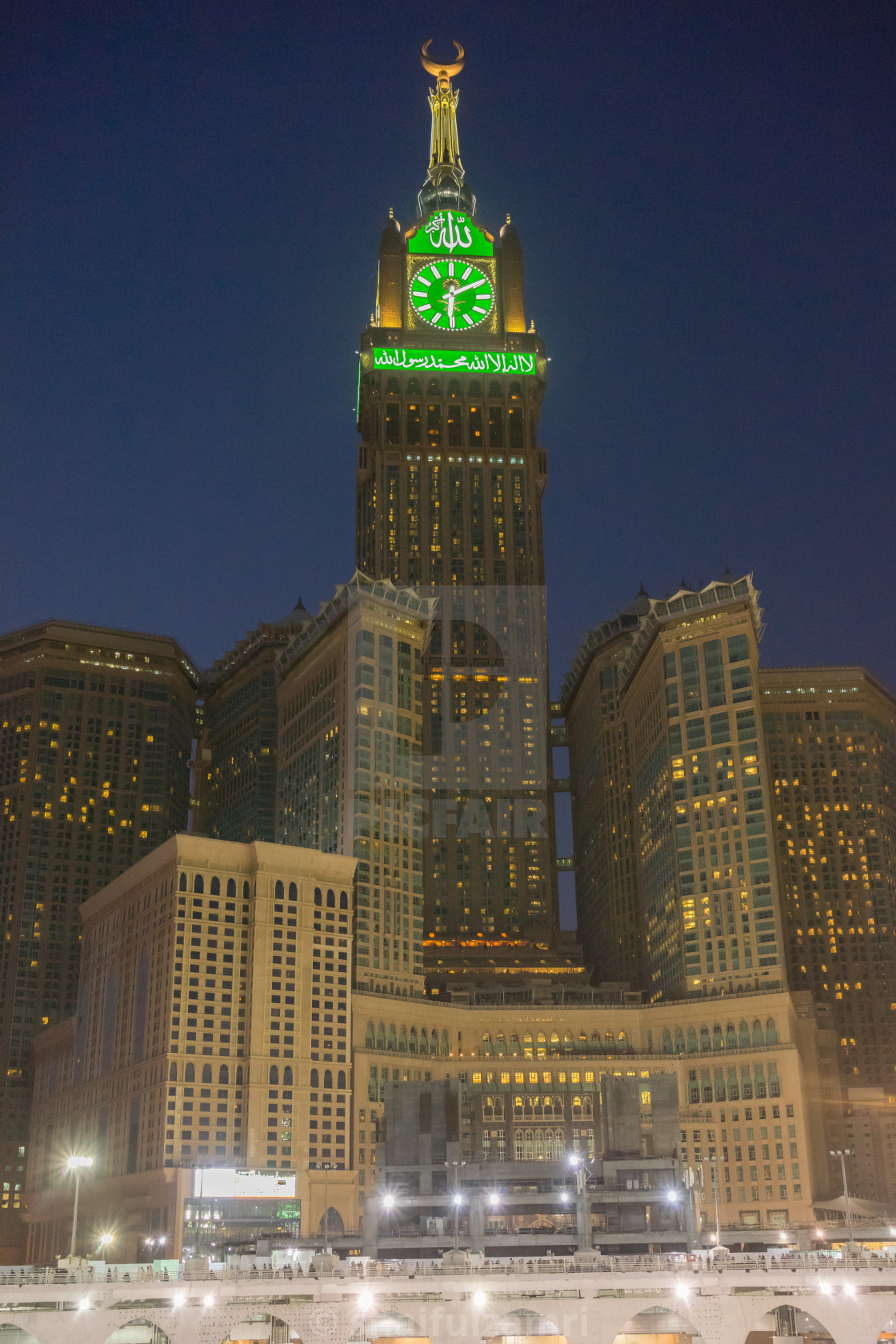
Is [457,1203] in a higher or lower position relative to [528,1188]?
lower

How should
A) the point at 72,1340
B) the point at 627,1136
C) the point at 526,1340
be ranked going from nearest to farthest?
1. the point at 72,1340
2. the point at 526,1340
3. the point at 627,1136

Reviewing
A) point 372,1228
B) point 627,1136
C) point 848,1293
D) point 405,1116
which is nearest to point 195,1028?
point 405,1116

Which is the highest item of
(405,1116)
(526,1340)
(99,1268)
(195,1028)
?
(195,1028)

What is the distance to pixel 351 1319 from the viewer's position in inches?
3868

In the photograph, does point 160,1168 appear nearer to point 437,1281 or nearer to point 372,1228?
point 372,1228

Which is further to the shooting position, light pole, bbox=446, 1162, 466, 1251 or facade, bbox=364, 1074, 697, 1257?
facade, bbox=364, 1074, 697, 1257

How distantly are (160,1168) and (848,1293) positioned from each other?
372 ft

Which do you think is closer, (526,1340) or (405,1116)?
(526,1340)

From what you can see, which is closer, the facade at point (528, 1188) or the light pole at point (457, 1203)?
the light pole at point (457, 1203)

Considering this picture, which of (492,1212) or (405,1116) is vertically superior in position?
(405,1116)

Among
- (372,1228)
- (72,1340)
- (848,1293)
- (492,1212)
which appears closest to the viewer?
(72,1340)

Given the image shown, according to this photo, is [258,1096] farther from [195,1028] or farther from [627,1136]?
[627,1136]

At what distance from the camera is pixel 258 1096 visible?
196 m

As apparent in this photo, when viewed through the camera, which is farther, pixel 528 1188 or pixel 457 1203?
pixel 528 1188
